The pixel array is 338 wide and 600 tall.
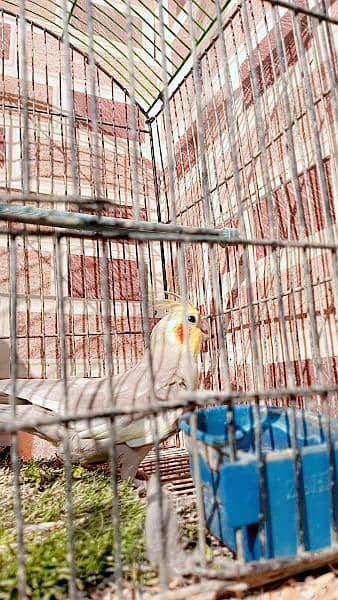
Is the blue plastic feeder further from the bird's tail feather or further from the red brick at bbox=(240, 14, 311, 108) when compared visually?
the red brick at bbox=(240, 14, 311, 108)

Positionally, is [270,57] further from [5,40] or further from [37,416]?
[37,416]

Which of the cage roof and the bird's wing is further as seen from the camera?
the cage roof

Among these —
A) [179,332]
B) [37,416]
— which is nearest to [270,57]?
[179,332]

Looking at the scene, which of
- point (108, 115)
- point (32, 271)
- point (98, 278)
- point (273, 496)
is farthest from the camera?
point (108, 115)

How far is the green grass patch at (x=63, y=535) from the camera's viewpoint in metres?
0.88

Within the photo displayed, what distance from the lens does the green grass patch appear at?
0.88m

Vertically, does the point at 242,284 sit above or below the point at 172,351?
above

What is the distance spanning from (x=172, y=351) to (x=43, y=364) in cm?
79

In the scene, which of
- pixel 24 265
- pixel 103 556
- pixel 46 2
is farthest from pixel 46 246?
pixel 103 556

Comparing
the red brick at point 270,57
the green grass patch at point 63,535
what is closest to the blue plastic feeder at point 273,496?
the green grass patch at point 63,535

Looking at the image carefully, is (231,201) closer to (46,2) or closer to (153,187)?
(153,187)

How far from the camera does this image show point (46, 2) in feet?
8.95

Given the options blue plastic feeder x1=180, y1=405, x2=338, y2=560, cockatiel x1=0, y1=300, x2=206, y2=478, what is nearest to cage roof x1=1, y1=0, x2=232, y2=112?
cockatiel x1=0, y1=300, x2=206, y2=478

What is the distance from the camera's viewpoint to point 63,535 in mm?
1047
